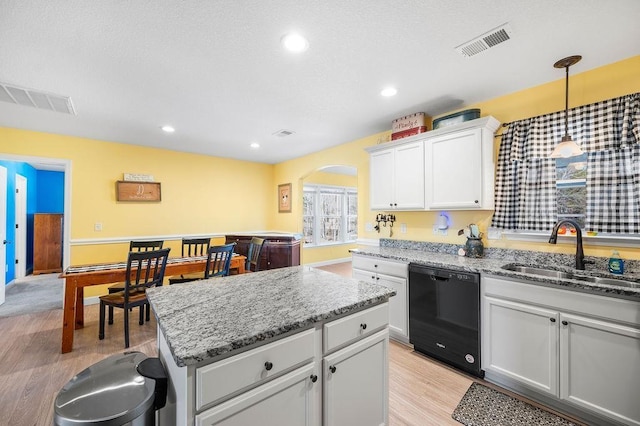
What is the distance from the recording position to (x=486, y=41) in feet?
6.03

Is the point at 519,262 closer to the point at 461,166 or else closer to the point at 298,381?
the point at 461,166

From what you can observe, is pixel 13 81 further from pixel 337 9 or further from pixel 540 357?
pixel 540 357

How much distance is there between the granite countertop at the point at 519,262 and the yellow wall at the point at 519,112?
3.0 inches

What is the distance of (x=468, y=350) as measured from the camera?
2258 mm

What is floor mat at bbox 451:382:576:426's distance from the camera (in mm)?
1778

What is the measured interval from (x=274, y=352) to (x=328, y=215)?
6517 millimetres

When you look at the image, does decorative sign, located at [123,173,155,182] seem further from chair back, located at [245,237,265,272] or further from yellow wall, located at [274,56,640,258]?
yellow wall, located at [274,56,640,258]

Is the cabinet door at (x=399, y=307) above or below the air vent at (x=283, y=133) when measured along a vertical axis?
below

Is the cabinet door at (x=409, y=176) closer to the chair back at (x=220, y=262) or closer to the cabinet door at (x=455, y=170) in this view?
the cabinet door at (x=455, y=170)

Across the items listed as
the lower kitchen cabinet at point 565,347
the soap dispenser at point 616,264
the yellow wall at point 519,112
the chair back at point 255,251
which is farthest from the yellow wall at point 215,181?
the chair back at point 255,251

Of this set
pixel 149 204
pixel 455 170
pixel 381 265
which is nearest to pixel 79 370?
pixel 149 204

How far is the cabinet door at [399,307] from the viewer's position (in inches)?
106

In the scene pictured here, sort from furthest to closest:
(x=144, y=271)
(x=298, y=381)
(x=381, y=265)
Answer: (x=144, y=271) → (x=381, y=265) → (x=298, y=381)

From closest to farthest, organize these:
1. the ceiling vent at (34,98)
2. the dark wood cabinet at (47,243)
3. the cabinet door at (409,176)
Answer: the ceiling vent at (34,98), the cabinet door at (409,176), the dark wood cabinet at (47,243)
